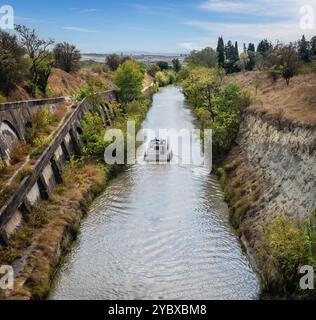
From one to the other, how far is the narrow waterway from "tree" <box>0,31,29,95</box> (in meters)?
14.4

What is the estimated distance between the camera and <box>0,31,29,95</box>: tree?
40.3 meters

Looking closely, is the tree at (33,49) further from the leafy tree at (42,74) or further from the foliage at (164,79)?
the foliage at (164,79)

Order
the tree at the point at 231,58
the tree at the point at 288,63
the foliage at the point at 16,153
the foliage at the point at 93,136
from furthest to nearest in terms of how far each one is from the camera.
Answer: the tree at the point at 231,58, the tree at the point at 288,63, the foliage at the point at 93,136, the foliage at the point at 16,153

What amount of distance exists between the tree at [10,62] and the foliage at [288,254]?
2996cm

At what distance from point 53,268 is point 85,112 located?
2623 cm

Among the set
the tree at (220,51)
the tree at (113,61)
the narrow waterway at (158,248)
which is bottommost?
the narrow waterway at (158,248)

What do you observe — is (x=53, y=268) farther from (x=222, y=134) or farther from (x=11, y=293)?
(x=222, y=134)

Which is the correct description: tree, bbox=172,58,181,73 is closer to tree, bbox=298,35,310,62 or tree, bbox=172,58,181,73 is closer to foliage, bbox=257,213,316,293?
tree, bbox=298,35,310,62

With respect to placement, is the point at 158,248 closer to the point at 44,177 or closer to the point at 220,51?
the point at 44,177

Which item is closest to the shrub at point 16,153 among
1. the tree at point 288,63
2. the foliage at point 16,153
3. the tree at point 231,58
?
the foliage at point 16,153

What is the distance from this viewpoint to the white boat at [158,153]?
137 ft

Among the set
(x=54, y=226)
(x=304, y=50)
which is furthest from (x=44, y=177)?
(x=304, y=50)

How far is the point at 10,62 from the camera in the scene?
133ft
